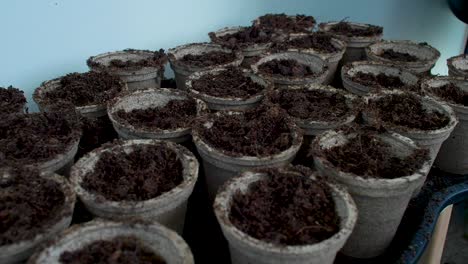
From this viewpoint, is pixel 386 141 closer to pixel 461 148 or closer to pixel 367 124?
pixel 367 124

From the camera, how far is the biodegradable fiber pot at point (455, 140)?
6.23ft

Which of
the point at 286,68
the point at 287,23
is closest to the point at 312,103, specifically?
the point at 286,68

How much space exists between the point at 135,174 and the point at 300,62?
1389 millimetres

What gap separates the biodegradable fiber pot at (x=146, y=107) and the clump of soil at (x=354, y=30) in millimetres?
1553

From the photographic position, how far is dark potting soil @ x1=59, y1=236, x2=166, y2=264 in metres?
1.06

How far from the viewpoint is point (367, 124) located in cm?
177

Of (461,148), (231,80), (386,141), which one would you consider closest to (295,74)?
(231,80)

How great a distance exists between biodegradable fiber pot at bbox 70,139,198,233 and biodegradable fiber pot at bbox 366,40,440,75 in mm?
1534

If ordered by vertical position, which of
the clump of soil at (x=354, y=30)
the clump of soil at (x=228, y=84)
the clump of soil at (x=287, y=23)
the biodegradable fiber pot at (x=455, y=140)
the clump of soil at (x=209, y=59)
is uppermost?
the clump of soil at (x=287, y=23)

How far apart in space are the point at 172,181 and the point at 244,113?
1.76 feet

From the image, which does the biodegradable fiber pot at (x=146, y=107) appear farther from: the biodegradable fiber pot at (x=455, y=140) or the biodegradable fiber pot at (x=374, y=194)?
the biodegradable fiber pot at (x=455, y=140)

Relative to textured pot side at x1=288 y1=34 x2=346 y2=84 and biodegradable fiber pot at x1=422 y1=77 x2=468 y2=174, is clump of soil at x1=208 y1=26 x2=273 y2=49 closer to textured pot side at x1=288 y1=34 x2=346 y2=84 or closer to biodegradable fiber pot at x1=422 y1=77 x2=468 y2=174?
textured pot side at x1=288 y1=34 x2=346 y2=84

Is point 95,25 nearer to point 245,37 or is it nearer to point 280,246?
point 245,37

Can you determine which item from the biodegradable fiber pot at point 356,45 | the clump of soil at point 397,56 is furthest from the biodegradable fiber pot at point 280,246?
the biodegradable fiber pot at point 356,45
